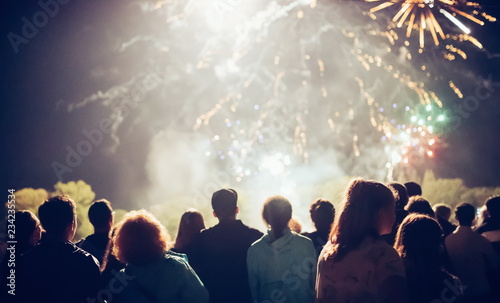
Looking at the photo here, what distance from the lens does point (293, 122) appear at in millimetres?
31266

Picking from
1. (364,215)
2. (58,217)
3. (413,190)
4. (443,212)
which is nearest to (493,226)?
(443,212)

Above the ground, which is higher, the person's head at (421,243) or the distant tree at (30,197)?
the distant tree at (30,197)

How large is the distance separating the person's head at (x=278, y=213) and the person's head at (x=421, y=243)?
1.18 meters

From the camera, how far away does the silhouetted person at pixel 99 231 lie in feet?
13.8

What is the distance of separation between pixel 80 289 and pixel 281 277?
1605 mm

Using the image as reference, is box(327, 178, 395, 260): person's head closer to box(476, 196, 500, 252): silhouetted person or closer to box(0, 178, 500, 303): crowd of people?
box(0, 178, 500, 303): crowd of people

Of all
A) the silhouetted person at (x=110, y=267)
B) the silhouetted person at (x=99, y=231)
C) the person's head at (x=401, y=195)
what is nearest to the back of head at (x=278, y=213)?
the silhouetted person at (x=110, y=267)

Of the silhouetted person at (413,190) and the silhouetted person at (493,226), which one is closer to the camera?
the silhouetted person at (493,226)

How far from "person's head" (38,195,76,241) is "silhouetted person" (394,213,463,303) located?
2.43 m

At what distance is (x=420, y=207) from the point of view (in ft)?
15.2

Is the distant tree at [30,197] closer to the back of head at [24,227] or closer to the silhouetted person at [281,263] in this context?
the back of head at [24,227]

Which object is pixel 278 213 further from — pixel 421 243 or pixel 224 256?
pixel 421 243

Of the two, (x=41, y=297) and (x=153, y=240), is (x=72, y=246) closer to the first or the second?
(x=41, y=297)

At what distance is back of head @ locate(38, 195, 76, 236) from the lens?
339 centimetres
